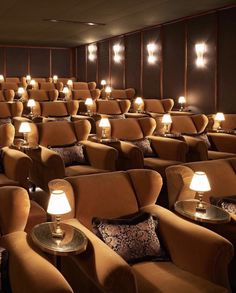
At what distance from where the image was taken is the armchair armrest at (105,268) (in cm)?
190

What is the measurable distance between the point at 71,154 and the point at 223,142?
6.72ft

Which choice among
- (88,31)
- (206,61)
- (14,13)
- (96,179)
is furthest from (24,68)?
(96,179)

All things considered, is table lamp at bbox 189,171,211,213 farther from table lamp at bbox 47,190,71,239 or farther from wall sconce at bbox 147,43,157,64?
wall sconce at bbox 147,43,157,64

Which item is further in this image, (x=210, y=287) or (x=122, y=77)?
(x=122, y=77)

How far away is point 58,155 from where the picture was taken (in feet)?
13.8

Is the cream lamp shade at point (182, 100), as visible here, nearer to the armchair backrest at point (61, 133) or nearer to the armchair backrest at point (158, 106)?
the armchair backrest at point (158, 106)

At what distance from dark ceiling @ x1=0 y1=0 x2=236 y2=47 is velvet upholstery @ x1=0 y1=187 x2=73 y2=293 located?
506cm

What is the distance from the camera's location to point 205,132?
19.0ft

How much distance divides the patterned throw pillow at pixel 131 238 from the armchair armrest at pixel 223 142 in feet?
10.5

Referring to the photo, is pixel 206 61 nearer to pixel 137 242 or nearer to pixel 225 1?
pixel 225 1

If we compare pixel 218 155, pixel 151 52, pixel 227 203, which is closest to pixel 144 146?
pixel 218 155

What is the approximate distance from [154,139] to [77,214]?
2.71 meters

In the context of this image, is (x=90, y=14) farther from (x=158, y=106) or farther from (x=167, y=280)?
(x=167, y=280)

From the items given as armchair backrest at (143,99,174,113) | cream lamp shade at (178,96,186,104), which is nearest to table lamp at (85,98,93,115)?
armchair backrest at (143,99,174,113)
